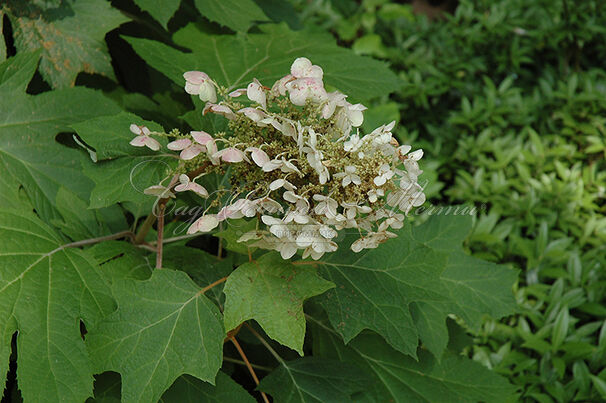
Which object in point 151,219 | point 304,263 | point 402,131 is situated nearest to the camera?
point 304,263

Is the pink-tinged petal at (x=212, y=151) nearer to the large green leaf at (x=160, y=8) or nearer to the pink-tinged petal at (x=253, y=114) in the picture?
the pink-tinged petal at (x=253, y=114)

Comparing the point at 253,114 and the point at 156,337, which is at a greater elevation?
the point at 253,114

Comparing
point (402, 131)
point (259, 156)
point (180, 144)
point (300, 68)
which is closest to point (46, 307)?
point (180, 144)

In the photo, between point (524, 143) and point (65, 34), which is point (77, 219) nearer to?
point (65, 34)

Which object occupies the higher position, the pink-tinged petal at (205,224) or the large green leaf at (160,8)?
the large green leaf at (160,8)

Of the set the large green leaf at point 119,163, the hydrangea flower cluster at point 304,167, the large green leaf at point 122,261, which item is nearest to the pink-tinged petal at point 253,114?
the hydrangea flower cluster at point 304,167

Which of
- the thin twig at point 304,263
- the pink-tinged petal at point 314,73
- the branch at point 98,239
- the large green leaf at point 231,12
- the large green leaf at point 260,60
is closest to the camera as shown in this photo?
→ the pink-tinged petal at point 314,73
